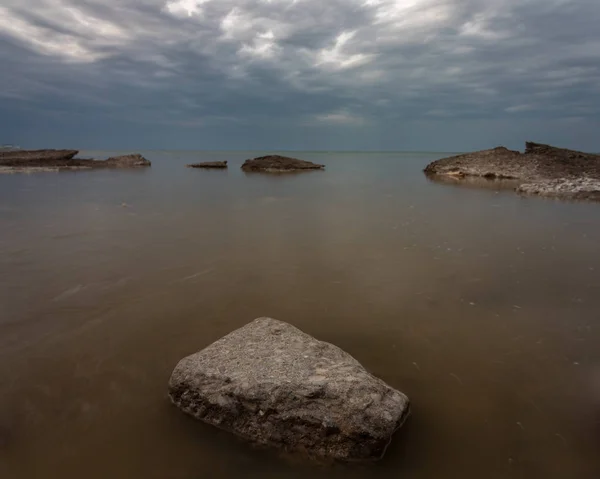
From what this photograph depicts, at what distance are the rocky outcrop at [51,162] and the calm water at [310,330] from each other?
81.7ft

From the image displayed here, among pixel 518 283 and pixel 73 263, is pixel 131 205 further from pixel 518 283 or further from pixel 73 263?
pixel 518 283

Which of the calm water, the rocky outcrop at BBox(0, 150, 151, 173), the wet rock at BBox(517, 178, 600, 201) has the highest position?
the rocky outcrop at BBox(0, 150, 151, 173)

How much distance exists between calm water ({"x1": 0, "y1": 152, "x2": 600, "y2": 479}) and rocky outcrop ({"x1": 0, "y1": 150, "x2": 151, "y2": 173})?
24.9 m

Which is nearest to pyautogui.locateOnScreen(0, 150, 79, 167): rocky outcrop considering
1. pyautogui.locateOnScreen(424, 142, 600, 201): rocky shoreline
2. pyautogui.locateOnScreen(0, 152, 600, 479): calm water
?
pyautogui.locateOnScreen(0, 152, 600, 479): calm water

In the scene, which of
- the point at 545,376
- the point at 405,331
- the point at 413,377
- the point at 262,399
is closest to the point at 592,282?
the point at 545,376

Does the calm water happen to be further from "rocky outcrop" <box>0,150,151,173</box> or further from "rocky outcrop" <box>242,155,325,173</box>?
"rocky outcrop" <box>0,150,151,173</box>

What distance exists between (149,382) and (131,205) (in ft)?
38.0

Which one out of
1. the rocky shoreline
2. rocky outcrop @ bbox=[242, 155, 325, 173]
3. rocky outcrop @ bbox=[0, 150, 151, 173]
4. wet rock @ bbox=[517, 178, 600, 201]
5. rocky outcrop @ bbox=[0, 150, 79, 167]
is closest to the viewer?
wet rock @ bbox=[517, 178, 600, 201]

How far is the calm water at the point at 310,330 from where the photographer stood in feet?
9.38

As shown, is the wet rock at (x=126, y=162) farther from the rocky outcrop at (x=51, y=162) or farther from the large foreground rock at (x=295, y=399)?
the large foreground rock at (x=295, y=399)

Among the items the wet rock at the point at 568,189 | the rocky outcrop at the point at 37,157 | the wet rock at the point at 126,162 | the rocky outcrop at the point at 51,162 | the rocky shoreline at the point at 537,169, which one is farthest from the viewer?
the wet rock at the point at 126,162

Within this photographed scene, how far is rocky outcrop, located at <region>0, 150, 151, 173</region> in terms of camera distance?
30734 millimetres

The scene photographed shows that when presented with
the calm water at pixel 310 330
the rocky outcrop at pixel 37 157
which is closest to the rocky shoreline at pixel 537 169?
the calm water at pixel 310 330

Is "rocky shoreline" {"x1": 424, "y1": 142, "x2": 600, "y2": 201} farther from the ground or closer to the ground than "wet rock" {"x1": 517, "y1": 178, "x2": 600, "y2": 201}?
farther from the ground
